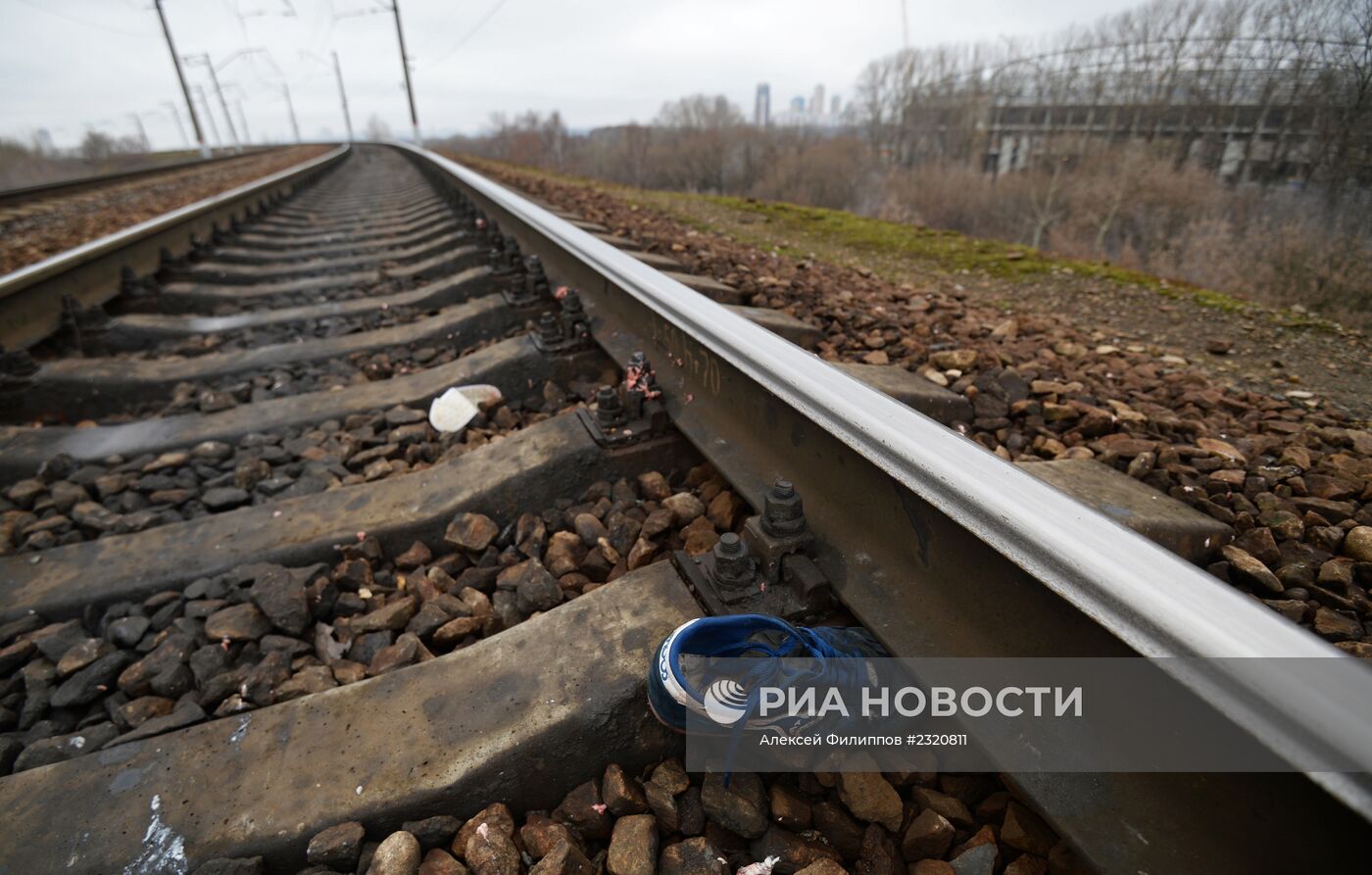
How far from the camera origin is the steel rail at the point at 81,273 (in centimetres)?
325

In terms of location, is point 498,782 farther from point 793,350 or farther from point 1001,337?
point 1001,337

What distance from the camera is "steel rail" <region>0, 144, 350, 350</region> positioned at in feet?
10.7

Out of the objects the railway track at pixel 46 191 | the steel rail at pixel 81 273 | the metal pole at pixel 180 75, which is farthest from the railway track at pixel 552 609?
the metal pole at pixel 180 75

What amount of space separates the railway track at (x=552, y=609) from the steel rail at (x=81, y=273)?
568 millimetres

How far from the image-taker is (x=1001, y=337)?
281 cm

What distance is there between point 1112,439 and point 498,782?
1.84 metres

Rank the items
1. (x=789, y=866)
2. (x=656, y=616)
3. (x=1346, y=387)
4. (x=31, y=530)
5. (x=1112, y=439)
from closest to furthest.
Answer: (x=789, y=866), (x=656, y=616), (x=1112, y=439), (x=31, y=530), (x=1346, y=387)

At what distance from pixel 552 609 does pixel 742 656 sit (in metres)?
0.48

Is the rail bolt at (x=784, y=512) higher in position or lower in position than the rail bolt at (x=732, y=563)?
higher

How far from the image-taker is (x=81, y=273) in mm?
3762

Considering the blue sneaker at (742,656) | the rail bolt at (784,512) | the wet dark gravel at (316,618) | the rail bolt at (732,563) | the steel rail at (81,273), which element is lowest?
the wet dark gravel at (316,618)

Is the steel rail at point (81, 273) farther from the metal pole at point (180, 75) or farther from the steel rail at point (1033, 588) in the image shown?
the metal pole at point (180, 75)

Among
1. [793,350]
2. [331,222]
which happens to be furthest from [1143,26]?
[793,350]

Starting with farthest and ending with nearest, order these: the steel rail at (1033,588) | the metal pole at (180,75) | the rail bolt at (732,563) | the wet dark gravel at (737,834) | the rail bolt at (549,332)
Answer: the metal pole at (180,75), the rail bolt at (549,332), the rail bolt at (732,563), the wet dark gravel at (737,834), the steel rail at (1033,588)
